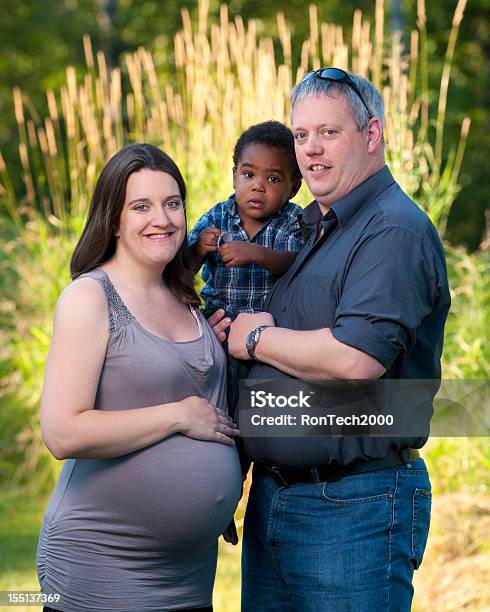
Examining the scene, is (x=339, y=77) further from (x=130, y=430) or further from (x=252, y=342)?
(x=130, y=430)

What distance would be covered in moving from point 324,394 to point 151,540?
638mm

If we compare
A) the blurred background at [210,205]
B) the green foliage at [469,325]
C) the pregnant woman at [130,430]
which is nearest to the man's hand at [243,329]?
the pregnant woman at [130,430]

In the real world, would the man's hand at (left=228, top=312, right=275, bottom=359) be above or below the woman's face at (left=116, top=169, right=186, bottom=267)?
below

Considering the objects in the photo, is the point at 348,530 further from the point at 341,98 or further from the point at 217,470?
the point at 341,98

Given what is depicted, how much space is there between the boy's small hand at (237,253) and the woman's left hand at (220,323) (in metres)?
0.16

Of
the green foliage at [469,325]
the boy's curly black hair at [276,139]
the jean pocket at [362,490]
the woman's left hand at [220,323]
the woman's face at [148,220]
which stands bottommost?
the green foliage at [469,325]

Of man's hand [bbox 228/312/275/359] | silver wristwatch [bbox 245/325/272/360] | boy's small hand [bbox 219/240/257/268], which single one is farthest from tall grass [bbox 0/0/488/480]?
silver wristwatch [bbox 245/325/272/360]

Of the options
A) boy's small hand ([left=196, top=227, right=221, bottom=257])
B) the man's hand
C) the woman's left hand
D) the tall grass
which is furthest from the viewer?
the tall grass

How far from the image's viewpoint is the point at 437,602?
519 cm

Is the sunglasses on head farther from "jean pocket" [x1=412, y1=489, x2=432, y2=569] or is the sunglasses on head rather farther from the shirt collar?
"jean pocket" [x1=412, y1=489, x2=432, y2=569]

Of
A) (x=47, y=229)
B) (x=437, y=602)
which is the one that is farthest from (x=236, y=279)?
(x=47, y=229)

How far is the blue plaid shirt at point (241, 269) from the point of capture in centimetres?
350

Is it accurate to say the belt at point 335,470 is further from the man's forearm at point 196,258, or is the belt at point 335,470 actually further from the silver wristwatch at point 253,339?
the man's forearm at point 196,258

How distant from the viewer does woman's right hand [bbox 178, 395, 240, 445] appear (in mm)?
2873
